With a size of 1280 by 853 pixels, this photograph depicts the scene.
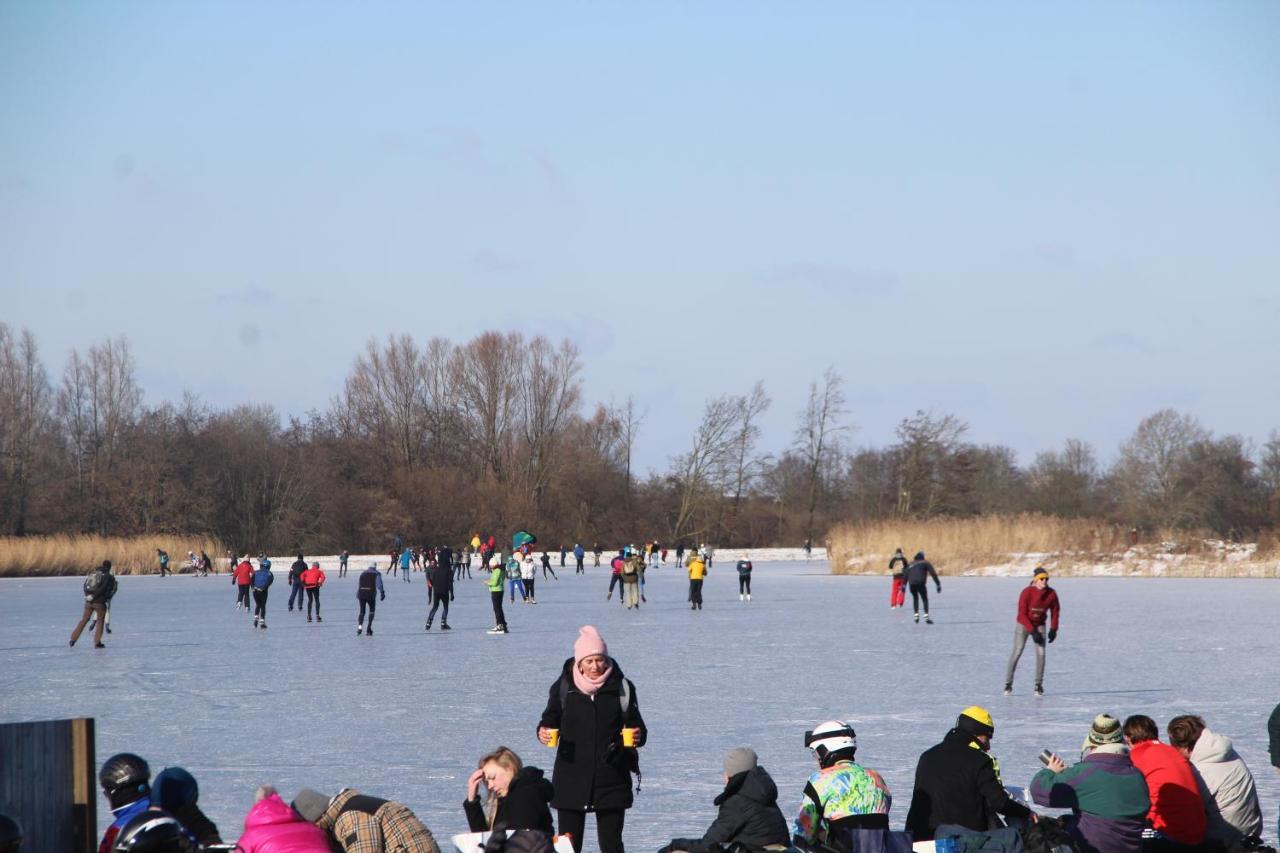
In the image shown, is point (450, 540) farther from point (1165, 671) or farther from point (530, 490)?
point (1165, 671)

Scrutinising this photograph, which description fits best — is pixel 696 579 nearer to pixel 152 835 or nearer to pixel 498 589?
pixel 498 589

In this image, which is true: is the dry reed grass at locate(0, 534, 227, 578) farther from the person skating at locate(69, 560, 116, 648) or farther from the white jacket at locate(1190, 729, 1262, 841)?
the white jacket at locate(1190, 729, 1262, 841)

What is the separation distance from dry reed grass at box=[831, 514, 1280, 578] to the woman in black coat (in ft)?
121

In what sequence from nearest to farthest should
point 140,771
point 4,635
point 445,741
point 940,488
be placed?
point 140,771 → point 445,741 → point 4,635 → point 940,488

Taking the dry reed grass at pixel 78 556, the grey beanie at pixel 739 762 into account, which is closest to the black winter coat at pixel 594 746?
the grey beanie at pixel 739 762

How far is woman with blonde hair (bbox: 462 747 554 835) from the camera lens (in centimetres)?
530

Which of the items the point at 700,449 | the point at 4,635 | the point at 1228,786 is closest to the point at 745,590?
the point at 4,635

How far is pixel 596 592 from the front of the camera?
117 ft

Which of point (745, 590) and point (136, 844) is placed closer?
point (136, 844)

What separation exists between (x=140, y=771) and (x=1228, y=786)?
14.5 feet

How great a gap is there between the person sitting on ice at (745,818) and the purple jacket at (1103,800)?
1.26 m

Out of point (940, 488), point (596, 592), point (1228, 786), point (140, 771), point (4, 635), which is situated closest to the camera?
point (140, 771)

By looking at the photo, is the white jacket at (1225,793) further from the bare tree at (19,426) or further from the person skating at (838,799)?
the bare tree at (19,426)

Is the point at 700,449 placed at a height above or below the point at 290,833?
above
